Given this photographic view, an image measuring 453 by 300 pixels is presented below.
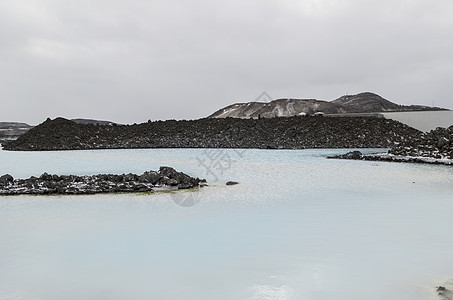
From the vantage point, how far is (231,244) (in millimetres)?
6008

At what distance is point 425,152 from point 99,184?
1623 centimetres

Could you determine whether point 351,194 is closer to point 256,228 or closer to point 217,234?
point 256,228

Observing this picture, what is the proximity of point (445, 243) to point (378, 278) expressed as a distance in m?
2.02

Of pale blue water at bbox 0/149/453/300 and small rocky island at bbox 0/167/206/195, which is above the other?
small rocky island at bbox 0/167/206/195

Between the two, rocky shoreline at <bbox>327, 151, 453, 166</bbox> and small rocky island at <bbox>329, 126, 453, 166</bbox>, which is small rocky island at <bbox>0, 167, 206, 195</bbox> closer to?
rocky shoreline at <bbox>327, 151, 453, 166</bbox>

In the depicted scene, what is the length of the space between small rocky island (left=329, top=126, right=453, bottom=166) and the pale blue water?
845 cm

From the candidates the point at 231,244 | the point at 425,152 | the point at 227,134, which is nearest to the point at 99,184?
the point at 231,244

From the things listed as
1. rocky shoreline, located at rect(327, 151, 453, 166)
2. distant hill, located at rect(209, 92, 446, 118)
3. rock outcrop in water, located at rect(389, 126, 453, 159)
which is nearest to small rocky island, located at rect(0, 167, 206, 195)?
rocky shoreline, located at rect(327, 151, 453, 166)

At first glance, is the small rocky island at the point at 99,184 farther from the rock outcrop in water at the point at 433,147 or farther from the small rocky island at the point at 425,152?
the rock outcrop in water at the point at 433,147

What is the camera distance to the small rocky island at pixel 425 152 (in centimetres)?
1884

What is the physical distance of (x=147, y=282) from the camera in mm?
4574

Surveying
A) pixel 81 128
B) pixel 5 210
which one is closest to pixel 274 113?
pixel 81 128

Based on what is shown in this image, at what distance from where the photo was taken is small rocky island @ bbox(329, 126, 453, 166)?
18.8 meters

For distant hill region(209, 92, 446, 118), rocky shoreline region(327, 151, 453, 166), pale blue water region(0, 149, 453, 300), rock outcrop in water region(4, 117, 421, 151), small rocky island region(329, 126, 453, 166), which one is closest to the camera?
pale blue water region(0, 149, 453, 300)
